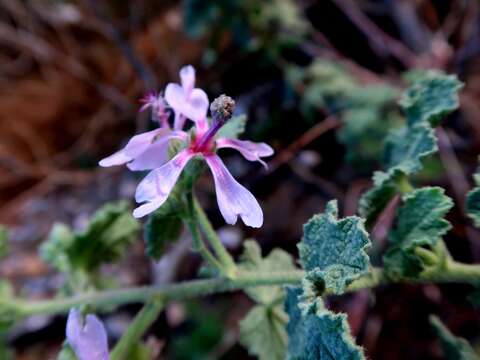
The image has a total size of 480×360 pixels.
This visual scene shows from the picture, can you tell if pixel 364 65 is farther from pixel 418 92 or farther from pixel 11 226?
pixel 11 226

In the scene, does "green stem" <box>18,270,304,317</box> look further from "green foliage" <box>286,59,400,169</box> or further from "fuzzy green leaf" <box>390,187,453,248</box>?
"green foliage" <box>286,59,400,169</box>

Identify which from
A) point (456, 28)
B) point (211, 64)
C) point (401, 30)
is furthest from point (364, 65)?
point (211, 64)

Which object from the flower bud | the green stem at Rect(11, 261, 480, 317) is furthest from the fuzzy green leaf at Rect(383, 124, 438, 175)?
the flower bud

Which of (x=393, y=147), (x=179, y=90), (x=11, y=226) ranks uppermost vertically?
(x=11, y=226)

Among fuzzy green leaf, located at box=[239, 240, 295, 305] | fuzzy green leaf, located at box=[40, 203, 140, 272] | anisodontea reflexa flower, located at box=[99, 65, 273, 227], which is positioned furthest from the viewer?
fuzzy green leaf, located at box=[40, 203, 140, 272]

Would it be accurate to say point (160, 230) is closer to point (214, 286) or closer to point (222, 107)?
point (214, 286)

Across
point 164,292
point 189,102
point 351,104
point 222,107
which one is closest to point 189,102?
point 189,102

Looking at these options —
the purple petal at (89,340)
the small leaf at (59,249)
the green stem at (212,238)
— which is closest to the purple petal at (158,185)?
the green stem at (212,238)
